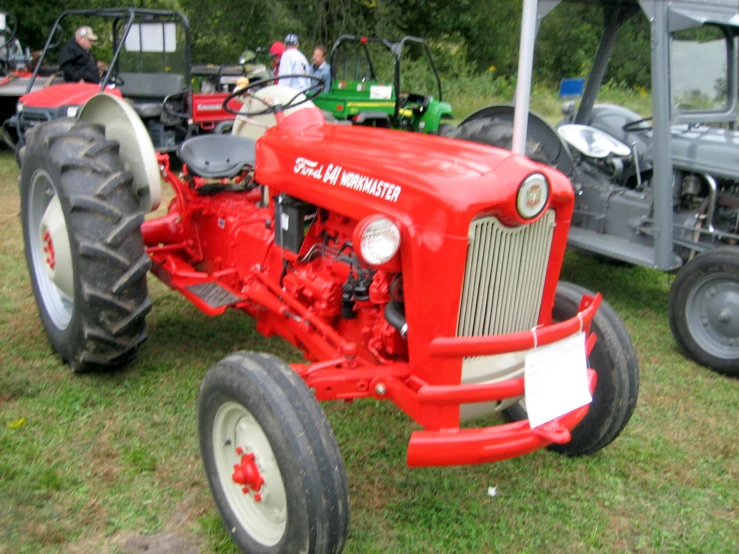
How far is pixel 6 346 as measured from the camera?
368cm

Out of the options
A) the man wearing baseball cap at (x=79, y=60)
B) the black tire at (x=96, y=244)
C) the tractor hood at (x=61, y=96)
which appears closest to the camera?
the black tire at (x=96, y=244)

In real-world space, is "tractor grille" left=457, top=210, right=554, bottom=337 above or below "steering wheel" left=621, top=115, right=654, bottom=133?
below

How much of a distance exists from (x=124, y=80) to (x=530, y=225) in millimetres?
7586

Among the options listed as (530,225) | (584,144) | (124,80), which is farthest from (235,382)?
(124,80)

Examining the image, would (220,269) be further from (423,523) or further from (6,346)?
(423,523)

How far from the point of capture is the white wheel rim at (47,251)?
328 cm

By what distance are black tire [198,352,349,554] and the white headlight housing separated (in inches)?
17.3

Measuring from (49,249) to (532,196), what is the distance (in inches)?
98.6

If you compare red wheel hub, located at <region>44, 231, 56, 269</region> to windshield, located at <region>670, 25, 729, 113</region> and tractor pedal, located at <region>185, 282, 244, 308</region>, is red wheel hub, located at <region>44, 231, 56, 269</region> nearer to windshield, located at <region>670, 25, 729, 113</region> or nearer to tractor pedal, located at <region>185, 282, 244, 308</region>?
tractor pedal, located at <region>185, 282, 244, 308</region>

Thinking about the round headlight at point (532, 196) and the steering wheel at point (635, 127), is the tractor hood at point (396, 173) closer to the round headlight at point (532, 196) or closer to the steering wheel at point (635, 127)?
the round headlight at point (532, 196)

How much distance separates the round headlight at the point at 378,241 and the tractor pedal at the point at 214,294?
121 centimetres

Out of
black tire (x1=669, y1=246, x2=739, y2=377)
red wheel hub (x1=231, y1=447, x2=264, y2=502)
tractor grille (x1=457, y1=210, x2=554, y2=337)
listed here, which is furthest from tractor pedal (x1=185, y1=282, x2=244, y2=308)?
black tire (x1=669, y1=246, x2=739, y2=377)

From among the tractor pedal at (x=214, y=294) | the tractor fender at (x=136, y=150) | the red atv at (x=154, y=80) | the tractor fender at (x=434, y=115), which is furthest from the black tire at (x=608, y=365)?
the tractor fender at (x=434, y=115)

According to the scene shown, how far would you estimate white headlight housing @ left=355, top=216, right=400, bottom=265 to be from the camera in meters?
2.11
